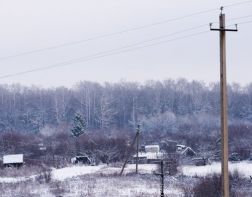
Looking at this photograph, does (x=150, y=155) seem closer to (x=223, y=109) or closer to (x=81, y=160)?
(x=81, y=160)

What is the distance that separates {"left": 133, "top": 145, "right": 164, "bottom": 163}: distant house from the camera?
175 ft

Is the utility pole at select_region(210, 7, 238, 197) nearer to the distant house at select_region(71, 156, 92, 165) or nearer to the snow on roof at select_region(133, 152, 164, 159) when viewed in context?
the distant house at select_region(71, 156, 92, 165)

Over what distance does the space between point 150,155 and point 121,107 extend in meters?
49.8

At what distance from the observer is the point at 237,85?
415 feet

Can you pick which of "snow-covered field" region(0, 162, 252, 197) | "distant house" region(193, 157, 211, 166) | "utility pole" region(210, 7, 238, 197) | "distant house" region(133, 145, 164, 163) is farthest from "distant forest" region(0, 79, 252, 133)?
"utility pole" region(210, 7, 238, 197)

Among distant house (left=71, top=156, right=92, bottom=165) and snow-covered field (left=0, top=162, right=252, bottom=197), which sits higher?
distant house (left=71, top=156, right=92, bottom=165)

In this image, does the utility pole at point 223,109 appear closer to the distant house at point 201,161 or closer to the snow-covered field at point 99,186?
the snow-covered field at point 99,186

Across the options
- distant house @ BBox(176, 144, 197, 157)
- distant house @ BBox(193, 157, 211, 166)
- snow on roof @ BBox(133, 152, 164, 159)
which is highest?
distant house @ BBox(176, 144, 197, 157)

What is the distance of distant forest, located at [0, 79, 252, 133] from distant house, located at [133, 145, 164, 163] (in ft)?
86.9

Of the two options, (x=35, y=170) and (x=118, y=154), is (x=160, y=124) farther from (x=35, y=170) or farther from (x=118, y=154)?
(x=35, y=170)

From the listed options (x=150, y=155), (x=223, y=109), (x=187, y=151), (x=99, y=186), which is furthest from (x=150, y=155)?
(x=223, y=109)

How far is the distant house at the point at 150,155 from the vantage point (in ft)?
175

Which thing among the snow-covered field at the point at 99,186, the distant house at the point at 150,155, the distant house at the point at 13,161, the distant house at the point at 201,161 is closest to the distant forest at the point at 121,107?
the distant house at the point at 150,155

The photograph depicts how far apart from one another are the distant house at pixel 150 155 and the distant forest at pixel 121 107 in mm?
26482
